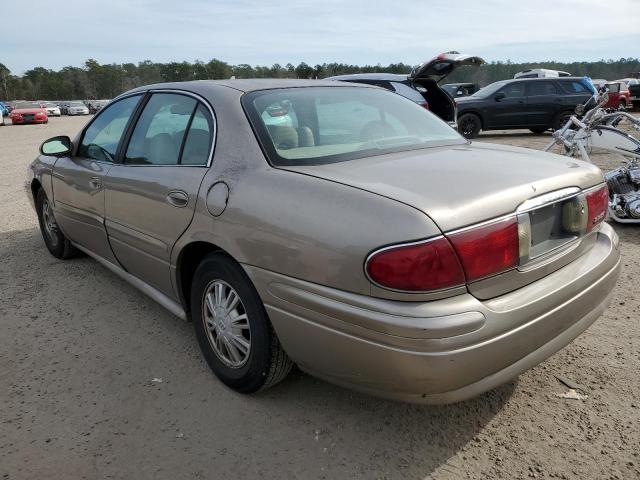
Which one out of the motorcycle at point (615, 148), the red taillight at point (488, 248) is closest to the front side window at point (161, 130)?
the red taillight at point (488, 248)

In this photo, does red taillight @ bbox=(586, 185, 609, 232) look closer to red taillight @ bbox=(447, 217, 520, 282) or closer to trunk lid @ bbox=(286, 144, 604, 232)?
trunk lid @ bbox=(286, 144, 604, 232)

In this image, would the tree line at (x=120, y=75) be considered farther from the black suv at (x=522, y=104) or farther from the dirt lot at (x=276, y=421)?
the dirt lot at (x=276, y=421)

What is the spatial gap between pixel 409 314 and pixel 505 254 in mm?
465

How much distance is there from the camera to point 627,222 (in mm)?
5305

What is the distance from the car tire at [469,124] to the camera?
575 inches

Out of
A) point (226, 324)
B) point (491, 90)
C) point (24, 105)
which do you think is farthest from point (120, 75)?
point (226, 324)

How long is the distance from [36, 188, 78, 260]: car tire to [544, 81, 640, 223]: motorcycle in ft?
16.7

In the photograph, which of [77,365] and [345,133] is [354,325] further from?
[77,365]

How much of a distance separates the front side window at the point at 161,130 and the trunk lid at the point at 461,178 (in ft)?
3.22

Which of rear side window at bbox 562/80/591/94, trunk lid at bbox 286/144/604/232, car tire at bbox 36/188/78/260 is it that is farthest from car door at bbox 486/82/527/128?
trunk lid at bbox 286/144/604/232

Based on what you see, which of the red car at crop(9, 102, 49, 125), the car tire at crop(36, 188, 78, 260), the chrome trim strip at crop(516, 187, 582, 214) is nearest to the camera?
the chrome trim strip at crop(516, 187, 582, 214)

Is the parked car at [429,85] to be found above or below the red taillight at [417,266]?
above

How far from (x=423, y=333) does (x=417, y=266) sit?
0.75 feet

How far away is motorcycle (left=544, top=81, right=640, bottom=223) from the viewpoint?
5246 mm
